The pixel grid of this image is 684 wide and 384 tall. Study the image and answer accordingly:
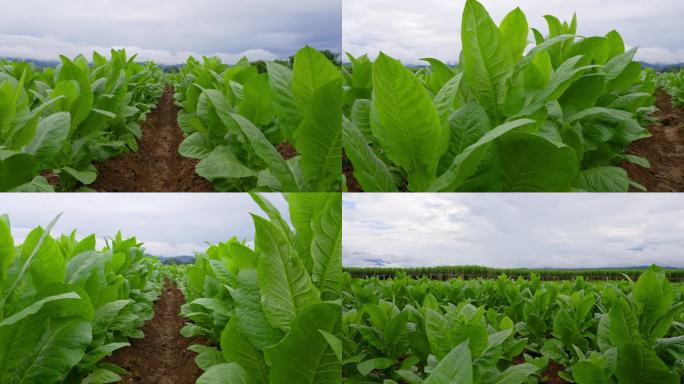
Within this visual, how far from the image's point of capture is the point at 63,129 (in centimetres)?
104

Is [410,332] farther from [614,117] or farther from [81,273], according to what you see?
[81,273]

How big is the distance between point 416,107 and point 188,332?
5.32 ft

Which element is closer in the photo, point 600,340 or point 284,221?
point 284,221

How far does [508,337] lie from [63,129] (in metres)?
1.02

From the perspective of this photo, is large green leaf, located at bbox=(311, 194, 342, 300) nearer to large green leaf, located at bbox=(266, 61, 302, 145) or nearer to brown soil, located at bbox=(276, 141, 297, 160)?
large green leaf, located at bbox=(266, 61, 302, 145)

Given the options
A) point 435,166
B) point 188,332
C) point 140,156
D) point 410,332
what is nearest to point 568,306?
point 410,332

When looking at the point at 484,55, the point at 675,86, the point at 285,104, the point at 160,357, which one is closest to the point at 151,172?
the point at 285,104

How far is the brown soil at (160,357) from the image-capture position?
1.63 meters

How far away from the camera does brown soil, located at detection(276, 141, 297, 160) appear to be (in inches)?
48.4

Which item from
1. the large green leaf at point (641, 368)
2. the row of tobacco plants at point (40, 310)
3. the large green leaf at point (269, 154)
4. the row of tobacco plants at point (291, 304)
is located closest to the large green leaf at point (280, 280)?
the row of tobacco plants at point (291, 304)

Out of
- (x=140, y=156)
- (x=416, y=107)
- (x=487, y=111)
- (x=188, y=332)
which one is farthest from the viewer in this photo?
(x=188, y=332)

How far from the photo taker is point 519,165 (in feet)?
2.31

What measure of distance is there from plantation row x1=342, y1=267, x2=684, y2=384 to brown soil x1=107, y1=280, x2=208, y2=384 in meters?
0.69

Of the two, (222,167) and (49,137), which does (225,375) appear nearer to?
(222,167)
